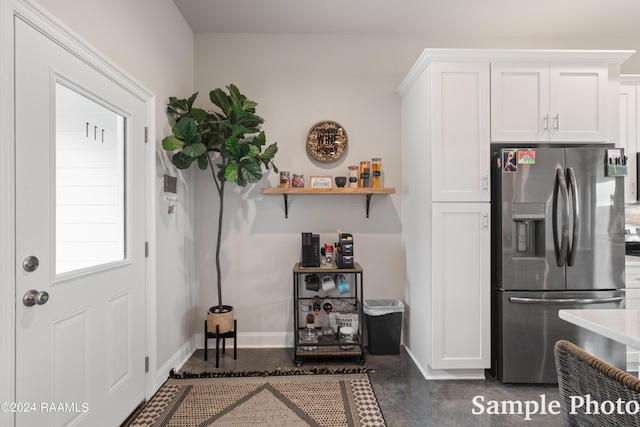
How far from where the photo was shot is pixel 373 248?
3.02 meters

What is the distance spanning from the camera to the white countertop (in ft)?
3.15

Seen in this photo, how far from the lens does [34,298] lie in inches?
50.3

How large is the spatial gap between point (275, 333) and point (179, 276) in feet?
3.37

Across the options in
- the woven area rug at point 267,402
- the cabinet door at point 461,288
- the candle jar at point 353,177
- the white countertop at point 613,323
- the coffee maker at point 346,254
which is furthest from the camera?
the candle jar at point 353,177

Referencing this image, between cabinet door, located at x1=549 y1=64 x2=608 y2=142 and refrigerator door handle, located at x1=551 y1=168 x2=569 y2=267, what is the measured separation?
0.36 meters

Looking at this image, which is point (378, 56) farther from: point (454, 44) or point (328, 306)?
point (328, 306)

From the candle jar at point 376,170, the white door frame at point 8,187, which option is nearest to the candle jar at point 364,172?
the candle jar at point 376,170

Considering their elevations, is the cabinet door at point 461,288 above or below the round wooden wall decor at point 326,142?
below

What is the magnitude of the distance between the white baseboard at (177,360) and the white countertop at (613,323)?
8.15 ft

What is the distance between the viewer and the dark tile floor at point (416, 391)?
1955 mm

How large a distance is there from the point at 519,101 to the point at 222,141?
Answer: 2331mm

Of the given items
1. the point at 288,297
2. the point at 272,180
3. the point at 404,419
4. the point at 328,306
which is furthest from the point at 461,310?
the point at 272,180

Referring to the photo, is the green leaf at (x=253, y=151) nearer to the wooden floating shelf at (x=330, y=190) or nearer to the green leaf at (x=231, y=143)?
the green leaf at (x=231, y=143)

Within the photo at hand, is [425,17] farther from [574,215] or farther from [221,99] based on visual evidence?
[574,215]
